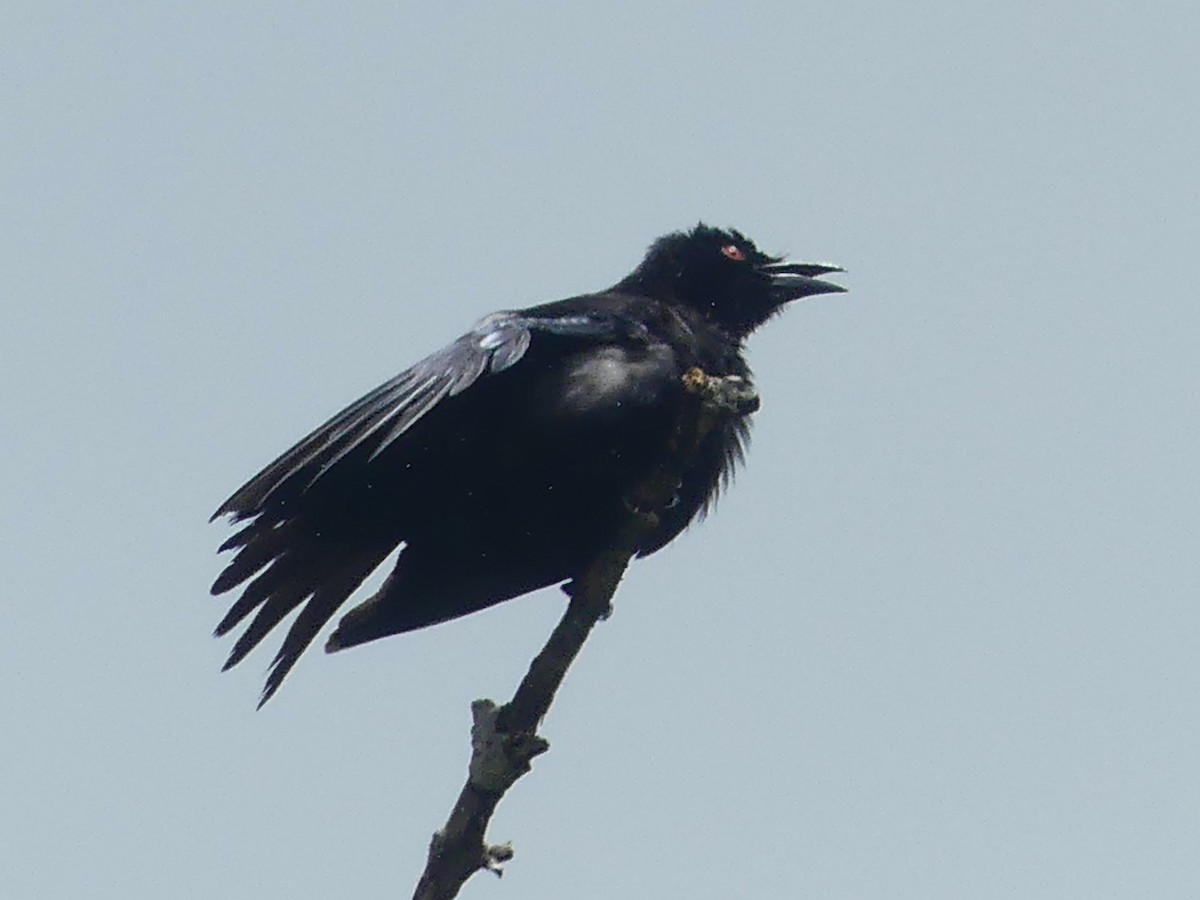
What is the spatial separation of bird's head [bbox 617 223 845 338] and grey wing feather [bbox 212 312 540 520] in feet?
5.15

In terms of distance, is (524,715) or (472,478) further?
(472,478)

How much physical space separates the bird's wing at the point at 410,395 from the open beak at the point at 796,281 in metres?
1.63

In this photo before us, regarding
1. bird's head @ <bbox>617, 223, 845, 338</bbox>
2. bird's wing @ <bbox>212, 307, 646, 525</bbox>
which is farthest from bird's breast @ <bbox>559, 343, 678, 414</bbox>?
bird's head @ <bbox>617, 223, 845, 338</bbox>

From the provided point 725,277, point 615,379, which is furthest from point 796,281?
point 615,379

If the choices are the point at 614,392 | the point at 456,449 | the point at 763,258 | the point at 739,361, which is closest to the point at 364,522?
the point at 456,449

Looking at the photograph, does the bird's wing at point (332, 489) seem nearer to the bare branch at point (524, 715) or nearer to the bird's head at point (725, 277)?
the bare branch at point (524, 715)

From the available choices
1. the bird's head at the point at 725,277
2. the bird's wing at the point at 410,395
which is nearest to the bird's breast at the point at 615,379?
the bird's wing at the point at 410,395

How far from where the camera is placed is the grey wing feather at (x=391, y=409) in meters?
5.41

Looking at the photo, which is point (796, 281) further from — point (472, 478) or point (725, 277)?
point (472, 478)

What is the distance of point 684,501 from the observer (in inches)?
249

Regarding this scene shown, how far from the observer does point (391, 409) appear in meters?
5.68

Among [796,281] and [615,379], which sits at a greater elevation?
[796,281]

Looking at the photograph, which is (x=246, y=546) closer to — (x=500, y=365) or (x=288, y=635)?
(x=288, y=635)

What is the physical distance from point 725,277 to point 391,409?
2403 mm
